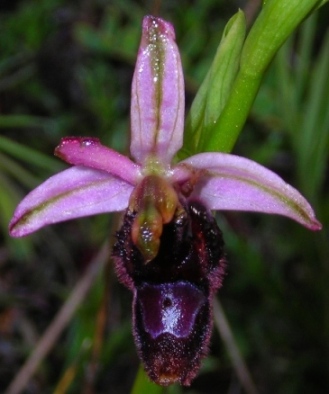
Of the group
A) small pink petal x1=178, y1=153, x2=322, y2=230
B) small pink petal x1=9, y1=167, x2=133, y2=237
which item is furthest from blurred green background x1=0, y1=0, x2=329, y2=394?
small pink petal x1=178, y1=153, x2=322, y2=230

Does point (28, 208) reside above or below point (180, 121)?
below

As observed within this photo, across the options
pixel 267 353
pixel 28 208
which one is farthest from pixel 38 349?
pixel 28 208

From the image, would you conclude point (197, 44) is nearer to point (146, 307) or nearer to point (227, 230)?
point (227, 230)

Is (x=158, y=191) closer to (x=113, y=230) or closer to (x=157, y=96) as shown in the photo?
(x=157, y=96)

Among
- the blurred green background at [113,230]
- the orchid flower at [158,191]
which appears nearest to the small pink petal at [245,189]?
the orchid flower at [158,191]

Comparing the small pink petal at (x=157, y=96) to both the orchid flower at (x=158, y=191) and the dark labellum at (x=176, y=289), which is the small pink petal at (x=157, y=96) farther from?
the dark labellum at (x=176, y=289)

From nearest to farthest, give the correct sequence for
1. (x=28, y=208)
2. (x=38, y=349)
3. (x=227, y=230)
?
(x=28, y=208) → (x=38, y=349) → (x=227, y=230)

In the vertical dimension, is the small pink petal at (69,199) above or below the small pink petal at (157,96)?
below
